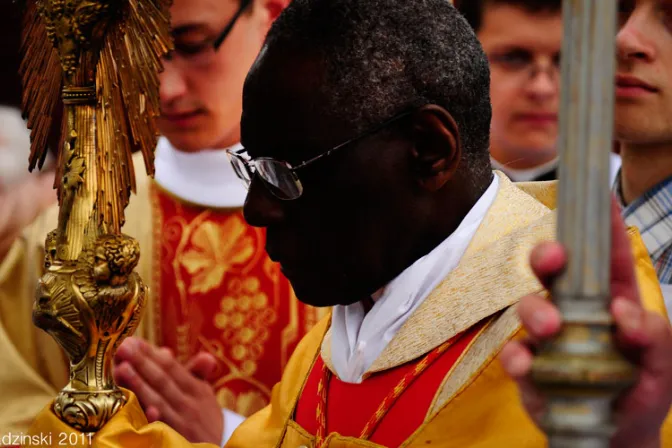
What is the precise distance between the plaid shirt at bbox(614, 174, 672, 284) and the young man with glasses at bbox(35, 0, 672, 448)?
0.82 meters

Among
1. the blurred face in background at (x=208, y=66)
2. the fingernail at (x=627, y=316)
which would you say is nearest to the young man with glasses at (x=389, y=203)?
the fingernail at (x=627, y=316)

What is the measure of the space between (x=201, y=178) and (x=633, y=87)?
148 cm

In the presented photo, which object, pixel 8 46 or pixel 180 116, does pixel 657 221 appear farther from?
pixel 8 46

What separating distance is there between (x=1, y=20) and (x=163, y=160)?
1709mm

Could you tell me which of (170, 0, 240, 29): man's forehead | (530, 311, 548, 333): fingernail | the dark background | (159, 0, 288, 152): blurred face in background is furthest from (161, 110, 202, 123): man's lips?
(530, 311, 548, 333): fingernail

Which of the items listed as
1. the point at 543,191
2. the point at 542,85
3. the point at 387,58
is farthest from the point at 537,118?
the point at 387,58

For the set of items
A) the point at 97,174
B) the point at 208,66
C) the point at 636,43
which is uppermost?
the point at 208,66

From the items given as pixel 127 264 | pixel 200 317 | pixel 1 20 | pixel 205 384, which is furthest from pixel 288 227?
pixel 1 20

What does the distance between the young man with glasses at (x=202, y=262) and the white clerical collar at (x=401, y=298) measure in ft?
4.87

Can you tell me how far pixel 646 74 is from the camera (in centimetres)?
279

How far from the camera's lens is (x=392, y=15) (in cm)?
204

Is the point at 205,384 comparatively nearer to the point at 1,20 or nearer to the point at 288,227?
the point at 288,227

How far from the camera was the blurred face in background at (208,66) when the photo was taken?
3734mm

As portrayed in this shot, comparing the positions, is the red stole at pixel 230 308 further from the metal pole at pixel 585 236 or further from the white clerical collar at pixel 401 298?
the metal pole at pixel 585 236
